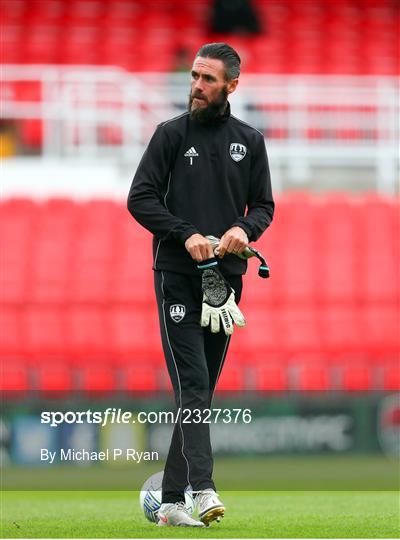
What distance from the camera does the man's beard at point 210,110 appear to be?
19.5 ft

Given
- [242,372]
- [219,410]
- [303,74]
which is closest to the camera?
[219,410]

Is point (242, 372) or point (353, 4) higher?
point (353, 4)

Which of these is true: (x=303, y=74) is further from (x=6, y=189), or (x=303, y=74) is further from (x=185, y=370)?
(x=185, y=370)

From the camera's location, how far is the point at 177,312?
19.5 ft

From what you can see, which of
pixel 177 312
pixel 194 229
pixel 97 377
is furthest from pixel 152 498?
pixel 97 377

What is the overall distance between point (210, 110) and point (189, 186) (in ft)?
1.09

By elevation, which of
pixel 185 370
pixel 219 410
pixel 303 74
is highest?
pixel 303 74

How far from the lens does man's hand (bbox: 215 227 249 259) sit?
5.84 meters

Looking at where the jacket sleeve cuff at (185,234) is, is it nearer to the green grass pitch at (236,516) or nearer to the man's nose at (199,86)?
the man's nose at (199,86)

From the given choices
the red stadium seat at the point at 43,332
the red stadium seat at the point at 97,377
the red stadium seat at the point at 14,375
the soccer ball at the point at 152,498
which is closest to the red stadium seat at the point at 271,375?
the red stadium seat at the point at 97,377

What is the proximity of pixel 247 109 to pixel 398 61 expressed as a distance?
11.8 ft

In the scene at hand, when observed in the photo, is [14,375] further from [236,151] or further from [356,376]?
[236,151]

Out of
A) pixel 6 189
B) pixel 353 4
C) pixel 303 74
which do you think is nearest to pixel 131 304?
pixel 6 189

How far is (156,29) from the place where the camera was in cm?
1912
